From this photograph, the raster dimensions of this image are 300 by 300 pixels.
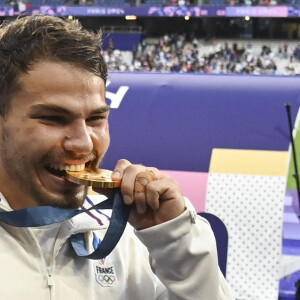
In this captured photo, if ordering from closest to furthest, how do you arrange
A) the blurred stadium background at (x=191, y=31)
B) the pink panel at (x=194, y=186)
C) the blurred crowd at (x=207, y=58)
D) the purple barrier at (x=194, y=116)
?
the pink panel at (x=194, y=186), the purple barrier at (x=194, y=116), the blurred crowd at (x=207, y=58), the blurred stadium background at (x=191, y=31)

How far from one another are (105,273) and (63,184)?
0.18 meters

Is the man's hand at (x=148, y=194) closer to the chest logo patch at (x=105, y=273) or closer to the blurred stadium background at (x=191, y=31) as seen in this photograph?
the chest logo patch at (x=105, y=273)

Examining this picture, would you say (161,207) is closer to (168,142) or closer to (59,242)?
(59,242)

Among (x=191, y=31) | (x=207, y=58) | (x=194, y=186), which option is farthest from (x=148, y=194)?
(x=191, y=31)

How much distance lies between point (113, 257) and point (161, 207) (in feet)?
0.63

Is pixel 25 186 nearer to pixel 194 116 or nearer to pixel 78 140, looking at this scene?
pixel 78 140

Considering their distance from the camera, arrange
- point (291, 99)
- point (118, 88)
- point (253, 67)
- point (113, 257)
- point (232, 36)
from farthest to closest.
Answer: point (232, 36) → point (253, 67) → point (118, 88) → point (291, 99) → point (113, 257)

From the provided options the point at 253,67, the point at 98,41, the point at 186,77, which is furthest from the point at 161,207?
the point at 253,67

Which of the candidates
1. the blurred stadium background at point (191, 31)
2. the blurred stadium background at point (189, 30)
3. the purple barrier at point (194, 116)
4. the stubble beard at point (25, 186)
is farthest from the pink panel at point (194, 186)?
the blurred stadium background at point (189, 30)

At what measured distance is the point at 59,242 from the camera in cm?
96

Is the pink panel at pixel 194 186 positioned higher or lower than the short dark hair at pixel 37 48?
lower

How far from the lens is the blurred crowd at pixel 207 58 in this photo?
1775 centimetres

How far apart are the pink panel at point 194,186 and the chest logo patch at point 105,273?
2.10m

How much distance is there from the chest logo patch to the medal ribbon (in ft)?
0.29
